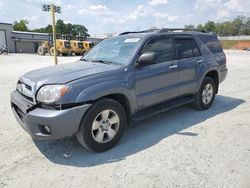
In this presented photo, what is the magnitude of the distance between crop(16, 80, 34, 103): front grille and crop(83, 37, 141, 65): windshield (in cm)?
138

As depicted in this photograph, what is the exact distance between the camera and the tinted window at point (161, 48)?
171 inches

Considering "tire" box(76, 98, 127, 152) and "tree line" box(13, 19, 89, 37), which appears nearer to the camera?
"tire" box(76, 98, 127, 152)

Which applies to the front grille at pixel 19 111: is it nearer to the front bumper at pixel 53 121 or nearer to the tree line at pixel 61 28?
the front bumper at pixel 53 121

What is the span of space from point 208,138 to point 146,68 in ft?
5.21

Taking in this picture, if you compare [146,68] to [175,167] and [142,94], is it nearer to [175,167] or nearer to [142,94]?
[142,94]

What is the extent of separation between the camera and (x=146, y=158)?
3.50 m

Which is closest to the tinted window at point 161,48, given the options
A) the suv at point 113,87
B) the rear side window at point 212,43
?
the suv at point 113,87

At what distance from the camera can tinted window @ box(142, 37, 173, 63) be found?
4349 millimetres

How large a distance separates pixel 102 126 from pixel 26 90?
1276mm

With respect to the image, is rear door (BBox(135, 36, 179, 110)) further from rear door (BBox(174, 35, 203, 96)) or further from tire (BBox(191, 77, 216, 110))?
tire (BBox(191, 77, 216, 110))

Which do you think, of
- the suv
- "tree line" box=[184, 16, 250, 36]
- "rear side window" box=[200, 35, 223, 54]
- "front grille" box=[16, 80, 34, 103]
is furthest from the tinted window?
"tree line" box=[184, 16, 250, 36]

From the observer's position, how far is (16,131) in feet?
14.7

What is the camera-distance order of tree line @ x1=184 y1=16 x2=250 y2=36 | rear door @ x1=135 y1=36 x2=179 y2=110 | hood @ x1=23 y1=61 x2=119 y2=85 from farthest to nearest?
tree line @ x1=184 y1=16 x2=250 y2=36
rear door @ x1=135 y1=36 x2=179 y2=110
hood @ x1=23 y1=61 x2=119 y2=85

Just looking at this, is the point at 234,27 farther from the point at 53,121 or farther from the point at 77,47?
the point at 53,121
